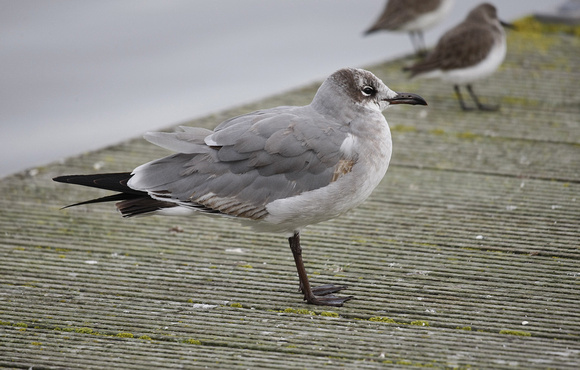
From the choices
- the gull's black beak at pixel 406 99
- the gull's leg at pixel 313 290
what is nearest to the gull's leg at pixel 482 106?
the gull's black beak at pixel 406 99

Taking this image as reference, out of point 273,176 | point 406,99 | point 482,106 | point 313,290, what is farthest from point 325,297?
point 482,106

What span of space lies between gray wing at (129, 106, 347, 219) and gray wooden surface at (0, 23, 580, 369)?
47 cm

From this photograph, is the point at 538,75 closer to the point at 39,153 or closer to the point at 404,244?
the point at 404,244

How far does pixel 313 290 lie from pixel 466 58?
11.9 feet

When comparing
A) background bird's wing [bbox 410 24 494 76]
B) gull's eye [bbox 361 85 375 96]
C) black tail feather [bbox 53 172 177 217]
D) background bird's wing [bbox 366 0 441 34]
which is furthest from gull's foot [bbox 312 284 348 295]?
background bird's wing [bbox 366 0 441 34]

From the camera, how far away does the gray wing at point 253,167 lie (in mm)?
3670

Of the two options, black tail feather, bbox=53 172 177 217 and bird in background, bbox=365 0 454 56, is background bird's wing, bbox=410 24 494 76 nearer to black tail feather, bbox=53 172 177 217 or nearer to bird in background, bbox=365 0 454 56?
bird in background, bbox=365 0 454 56

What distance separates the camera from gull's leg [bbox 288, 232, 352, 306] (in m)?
3.67

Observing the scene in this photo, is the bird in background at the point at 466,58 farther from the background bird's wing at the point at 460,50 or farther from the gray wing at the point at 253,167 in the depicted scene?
the gray wing at the point at 253,167

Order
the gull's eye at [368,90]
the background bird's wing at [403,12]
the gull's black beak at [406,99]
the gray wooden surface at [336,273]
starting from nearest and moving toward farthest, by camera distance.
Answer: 1. the gray wooden surface at [336,273]
2. the gull's eye at [368,90]
3. the gull's black beak at [406,99]
4. the background bird's wing at [403,12]

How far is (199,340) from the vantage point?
335cm

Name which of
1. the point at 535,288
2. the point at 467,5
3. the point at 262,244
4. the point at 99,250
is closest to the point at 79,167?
the point at 99,250

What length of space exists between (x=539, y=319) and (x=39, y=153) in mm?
7432

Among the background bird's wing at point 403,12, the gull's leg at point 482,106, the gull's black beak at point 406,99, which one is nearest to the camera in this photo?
the gull's black beak at point 406,99
